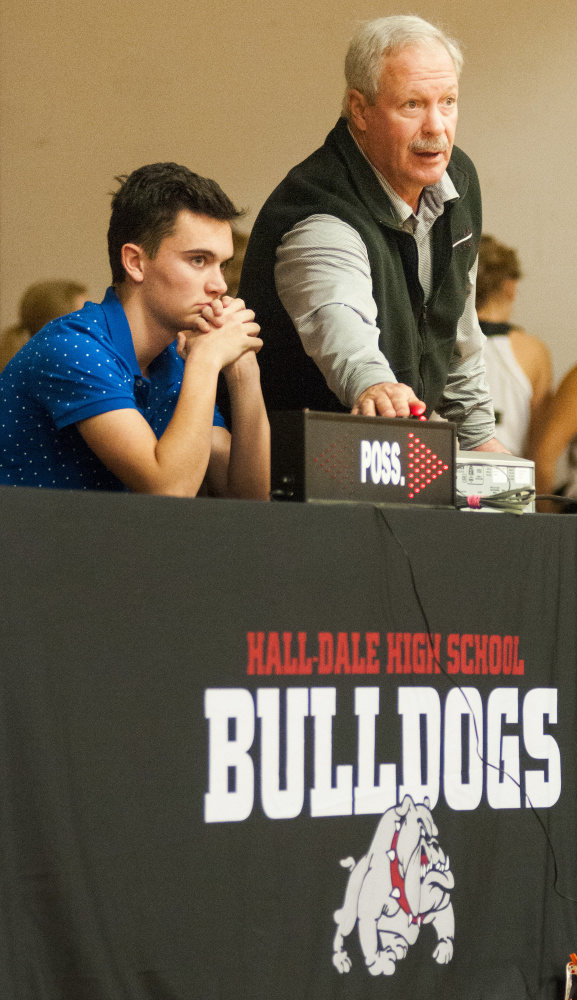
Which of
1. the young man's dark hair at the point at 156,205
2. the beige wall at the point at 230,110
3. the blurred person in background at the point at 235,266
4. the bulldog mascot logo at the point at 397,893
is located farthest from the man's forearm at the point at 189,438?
the beige wall at the point at 230,110

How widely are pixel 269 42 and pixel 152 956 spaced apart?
3.94 metres

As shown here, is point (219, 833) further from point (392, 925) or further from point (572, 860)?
point (572, 860)

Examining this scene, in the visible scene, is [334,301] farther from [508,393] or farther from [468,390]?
[508,393]

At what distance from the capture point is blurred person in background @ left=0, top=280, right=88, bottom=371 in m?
4.03

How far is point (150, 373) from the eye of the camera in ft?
5.01

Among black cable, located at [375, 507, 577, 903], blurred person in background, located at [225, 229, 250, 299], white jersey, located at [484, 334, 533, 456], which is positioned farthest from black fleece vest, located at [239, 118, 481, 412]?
white jersey, located at [484, 334, 533, 456]

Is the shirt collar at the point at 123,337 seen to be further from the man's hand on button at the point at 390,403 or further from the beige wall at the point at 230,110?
the beige wall at the point at 230,110

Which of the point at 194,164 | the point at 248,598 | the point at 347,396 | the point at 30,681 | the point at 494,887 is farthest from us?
the point at 194,164

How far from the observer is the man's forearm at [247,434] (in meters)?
1.46

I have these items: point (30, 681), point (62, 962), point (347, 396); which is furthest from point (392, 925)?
point (347, 396)

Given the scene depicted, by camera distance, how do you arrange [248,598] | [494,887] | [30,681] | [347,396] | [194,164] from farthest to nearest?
[194,164]
[347,396]
[494,887]
[248,598]
[30,681]

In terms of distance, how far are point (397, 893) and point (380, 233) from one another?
111 cm

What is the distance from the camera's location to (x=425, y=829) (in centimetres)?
111

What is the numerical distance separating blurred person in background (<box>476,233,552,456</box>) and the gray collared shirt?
5.02 feet
